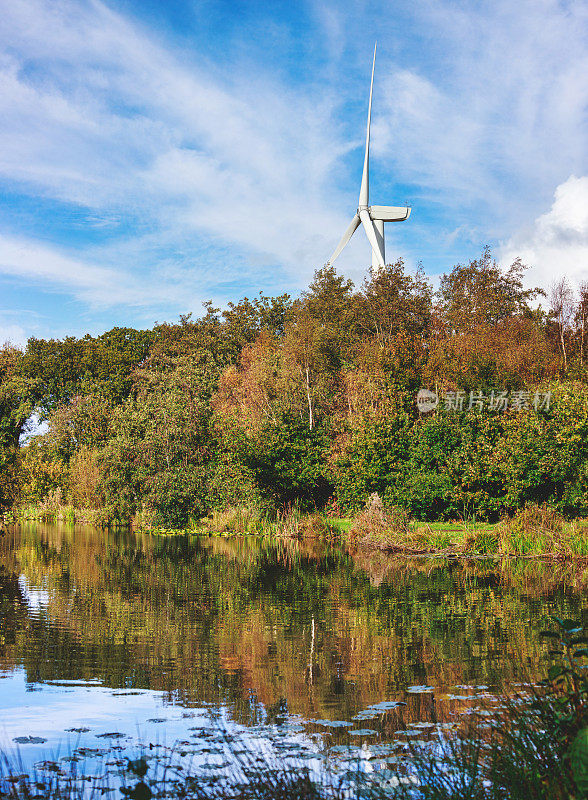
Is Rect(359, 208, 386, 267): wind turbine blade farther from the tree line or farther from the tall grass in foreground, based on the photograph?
the tall grass in foreground

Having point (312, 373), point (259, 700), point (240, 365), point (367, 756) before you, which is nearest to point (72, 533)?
point (312, 373)

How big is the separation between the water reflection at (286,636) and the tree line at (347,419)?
24.2 ft

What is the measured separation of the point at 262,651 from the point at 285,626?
2090 mm

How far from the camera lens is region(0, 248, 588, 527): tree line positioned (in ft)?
94.3

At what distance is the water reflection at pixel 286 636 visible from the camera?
8250 mm

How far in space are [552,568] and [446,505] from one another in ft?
35.1

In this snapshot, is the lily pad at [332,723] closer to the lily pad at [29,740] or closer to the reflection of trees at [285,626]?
the reflection of trees at [285,626]

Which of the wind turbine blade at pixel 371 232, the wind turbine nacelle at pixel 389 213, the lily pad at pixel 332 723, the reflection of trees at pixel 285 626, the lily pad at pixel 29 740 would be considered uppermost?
the wind turbine nacelle at pixel 389 213

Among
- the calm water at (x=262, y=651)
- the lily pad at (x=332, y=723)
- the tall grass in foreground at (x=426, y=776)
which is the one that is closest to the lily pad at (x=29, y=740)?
the calm water at (x=262, y=651)

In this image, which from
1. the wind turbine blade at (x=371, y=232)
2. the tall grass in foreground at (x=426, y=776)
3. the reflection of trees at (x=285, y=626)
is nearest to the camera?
the tall grass in foreground at (x=426, y=776)

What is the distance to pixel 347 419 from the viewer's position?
112ft

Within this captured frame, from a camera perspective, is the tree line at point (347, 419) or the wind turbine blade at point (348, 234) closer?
the tree line at point (347, 419)

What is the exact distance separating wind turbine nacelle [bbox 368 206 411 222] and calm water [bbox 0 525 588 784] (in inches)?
1548

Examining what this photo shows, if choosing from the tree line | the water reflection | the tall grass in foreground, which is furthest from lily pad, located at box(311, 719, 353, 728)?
the tree line
